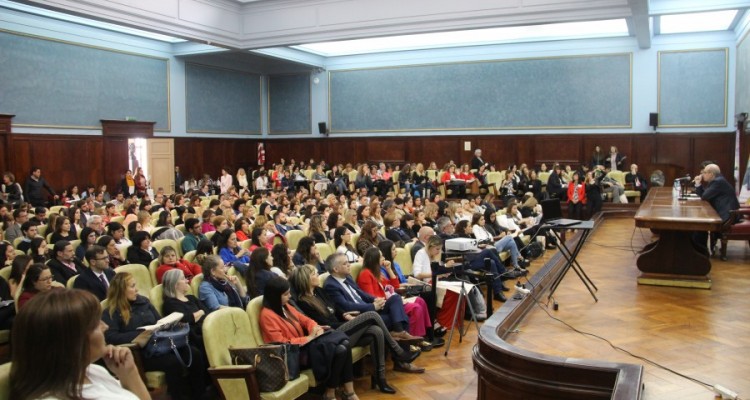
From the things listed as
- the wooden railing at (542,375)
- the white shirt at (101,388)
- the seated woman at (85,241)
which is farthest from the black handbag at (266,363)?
the seated woman at (85,241)

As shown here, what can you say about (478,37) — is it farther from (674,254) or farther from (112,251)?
(112,251)

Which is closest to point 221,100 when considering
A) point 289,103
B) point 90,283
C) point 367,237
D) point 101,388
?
point 289,103

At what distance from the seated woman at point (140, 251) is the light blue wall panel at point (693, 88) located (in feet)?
44.8

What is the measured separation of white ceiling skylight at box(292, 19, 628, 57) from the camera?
616 inches

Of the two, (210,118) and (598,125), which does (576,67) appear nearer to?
(598,125)

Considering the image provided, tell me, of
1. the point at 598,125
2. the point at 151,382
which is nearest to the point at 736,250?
the point at 151,382

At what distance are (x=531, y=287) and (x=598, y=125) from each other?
12073 millimetres

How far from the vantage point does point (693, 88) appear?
15.4m

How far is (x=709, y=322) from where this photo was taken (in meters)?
4.57

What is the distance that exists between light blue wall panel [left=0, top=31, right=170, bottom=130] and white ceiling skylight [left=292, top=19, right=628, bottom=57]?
14.1ft

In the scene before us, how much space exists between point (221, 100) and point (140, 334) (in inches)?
591

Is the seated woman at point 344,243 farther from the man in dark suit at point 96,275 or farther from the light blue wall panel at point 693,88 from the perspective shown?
the light blue wall panel at point 693,88

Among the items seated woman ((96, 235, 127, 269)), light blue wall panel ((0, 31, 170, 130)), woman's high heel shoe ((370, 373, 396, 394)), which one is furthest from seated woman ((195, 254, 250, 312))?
light blue wall panel ((0, 31, 170, 130))

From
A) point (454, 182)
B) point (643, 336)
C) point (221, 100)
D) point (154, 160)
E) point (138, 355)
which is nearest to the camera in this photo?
point (138, 355)
